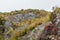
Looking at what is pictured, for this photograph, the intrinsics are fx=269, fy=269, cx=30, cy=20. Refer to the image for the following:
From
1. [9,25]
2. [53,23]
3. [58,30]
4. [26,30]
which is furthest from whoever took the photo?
[9,25]

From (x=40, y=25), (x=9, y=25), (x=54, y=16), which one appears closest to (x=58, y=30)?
(x=54, y=16)

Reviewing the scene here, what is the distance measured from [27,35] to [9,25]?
12.3 metres

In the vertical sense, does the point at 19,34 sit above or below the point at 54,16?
below

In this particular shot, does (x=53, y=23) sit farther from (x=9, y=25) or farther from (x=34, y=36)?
(x=9, y=25)

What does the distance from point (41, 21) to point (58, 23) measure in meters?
3.41

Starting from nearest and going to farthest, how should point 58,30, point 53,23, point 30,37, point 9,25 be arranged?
point 58,30 < point 53,23 < point 30,37 < point 9,25

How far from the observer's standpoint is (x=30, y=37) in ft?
51.2

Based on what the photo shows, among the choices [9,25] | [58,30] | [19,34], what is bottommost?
[9,25]

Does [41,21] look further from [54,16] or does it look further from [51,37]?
[51,37]

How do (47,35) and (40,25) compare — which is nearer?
(47,35)

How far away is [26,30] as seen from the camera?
16.8 metres

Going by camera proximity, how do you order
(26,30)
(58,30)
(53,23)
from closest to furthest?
(58,30) < (53,23) < (26,30)

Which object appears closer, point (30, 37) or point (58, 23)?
point (58, 23)

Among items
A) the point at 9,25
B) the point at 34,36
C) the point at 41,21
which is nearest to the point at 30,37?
the point at 34,36
